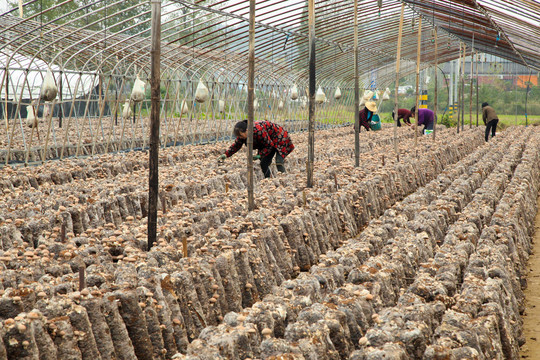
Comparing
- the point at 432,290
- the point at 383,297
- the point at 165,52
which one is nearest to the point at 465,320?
the point at 432,290

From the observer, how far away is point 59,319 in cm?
319

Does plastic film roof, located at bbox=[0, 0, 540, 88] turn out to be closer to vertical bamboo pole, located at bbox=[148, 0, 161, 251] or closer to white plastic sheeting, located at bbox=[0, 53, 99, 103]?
white plastic sheeting, located at bbox=[0, 53, 99, 103]

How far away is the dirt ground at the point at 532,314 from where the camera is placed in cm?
430

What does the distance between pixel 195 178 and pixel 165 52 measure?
345 inches

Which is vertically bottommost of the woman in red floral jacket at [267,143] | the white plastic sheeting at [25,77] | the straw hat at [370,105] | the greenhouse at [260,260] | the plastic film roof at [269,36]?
the greenhouse at [260,260]

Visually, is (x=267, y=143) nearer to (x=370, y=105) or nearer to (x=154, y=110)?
(x=154, y=110)

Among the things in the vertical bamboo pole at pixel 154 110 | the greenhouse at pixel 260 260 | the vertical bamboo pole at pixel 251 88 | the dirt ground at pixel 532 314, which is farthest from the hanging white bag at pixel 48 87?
the dirt ground at pixel 532 314

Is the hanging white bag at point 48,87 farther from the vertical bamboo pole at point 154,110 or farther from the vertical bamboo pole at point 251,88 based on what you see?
the vertical bamboo pole at point 154,110

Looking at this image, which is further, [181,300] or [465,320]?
[181,300]

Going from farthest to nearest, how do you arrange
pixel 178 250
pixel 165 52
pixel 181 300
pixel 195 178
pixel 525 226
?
pixel 165 52, pixel 195 178, pixel 525 226, pixel 178 250, pixel 181 300

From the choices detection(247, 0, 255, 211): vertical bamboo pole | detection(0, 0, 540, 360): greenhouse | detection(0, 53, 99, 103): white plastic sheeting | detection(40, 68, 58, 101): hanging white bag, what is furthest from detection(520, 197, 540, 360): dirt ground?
detection(0, 53, 99, 103): white plastic sheeting

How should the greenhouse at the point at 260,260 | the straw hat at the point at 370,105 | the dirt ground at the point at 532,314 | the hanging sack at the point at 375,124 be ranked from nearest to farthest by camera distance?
the greenhouse at the point at 260,260 → the dirt ground at the point at 532,314 → the straw hat at the point at 370,105 → the hanging sack at the point at 375,124

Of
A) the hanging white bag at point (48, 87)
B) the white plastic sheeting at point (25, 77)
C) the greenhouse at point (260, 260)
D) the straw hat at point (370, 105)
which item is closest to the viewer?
the greenhouse at point (260, 260)

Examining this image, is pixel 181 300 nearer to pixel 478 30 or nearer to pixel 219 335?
pixel 219 335
